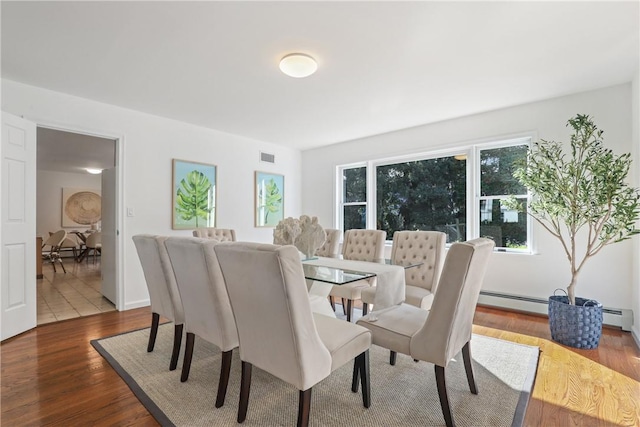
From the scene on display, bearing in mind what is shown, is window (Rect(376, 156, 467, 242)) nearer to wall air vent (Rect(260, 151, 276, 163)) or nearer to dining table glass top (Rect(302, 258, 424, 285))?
wall air vent (Rect(260, 151, 276, 163))

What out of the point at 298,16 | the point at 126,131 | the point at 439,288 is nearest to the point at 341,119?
the point at 298,16

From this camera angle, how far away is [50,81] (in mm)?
2977

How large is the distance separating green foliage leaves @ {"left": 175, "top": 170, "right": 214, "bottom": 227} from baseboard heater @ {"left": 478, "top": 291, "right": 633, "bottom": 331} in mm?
4034

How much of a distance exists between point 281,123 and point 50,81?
2514 millimetres

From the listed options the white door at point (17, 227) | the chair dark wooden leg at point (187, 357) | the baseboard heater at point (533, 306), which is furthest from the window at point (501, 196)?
the white door at point (17, 227)

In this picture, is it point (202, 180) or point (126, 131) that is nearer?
point (126, 131)

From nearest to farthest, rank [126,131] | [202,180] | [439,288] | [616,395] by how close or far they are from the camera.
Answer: [439,288]
[616,395]
[126,131]
[202,180]

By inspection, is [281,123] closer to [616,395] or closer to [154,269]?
[154,269]

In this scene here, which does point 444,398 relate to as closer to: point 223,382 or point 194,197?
point 223,382

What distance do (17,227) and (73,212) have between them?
689 centimetres

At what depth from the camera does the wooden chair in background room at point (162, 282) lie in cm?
213

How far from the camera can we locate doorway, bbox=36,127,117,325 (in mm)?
3873

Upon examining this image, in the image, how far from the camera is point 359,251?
3467 mm

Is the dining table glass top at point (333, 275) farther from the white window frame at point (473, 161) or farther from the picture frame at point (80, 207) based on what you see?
the picture frame at point (80, 207)
